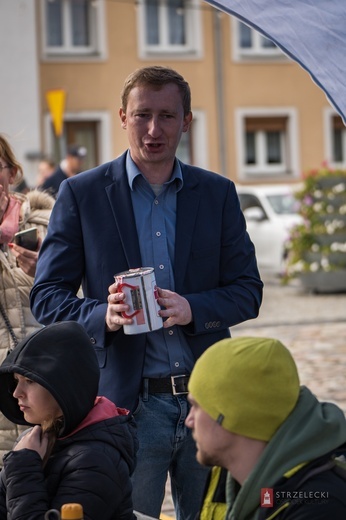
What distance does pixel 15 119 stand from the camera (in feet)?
105

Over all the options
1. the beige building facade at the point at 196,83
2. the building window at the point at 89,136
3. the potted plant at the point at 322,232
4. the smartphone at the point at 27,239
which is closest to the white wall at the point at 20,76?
the beige building facade at the point at 196,83

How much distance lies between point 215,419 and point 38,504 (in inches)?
25.6

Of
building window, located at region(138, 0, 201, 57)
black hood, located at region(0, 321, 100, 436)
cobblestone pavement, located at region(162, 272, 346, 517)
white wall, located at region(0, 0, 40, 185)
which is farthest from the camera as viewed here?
building window, located at region(138, 0, 201, 57)

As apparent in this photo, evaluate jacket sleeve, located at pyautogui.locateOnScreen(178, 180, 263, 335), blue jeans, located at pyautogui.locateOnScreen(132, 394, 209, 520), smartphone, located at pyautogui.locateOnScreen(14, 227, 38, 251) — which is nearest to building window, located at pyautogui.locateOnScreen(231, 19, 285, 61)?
smartphone, located at pyautogui.locateOnScreen(14, 227, 38, 251)

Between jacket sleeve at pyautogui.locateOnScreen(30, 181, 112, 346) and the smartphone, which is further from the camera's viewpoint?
the smartphone

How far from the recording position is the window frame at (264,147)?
35.2 meters

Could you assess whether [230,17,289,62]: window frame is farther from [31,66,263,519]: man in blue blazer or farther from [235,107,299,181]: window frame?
[31,66,263,519]: man in blue blazer

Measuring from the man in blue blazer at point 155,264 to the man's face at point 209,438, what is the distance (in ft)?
2.90

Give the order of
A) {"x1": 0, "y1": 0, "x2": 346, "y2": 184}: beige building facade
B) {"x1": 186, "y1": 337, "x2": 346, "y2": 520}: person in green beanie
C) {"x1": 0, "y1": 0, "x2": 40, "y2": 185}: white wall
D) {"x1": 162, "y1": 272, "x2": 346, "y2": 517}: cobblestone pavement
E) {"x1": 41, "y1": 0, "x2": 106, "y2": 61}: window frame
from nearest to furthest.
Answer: {"x1": 186, "y1": 337, "x2": 346, "y2": 520}: person in green beanie
{"x1": 162, "y1": 272, "x2": 346, "y2": 517}: cobblestone pavement
{"x1": 0, "y1": 0, "x2": 40, "y2": 185}: white wall
{"x1": 41, "y1": 0, "x2": 106, "y2": 61}: window frame
{"x1": 0, "y1": 0, "x2": 346, "y2": 184}: beige building facade

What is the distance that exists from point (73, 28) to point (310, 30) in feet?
100

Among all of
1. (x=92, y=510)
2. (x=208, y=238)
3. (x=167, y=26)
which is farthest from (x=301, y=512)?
(x=167, y=26)

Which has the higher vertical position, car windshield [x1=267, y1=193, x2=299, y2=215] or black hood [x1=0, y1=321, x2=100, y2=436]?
black hood [x1=0, y1=321, x2=100, y2=436]

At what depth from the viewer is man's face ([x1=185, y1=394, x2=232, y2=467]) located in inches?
118

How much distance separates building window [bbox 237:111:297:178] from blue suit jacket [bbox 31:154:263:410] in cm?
3124
